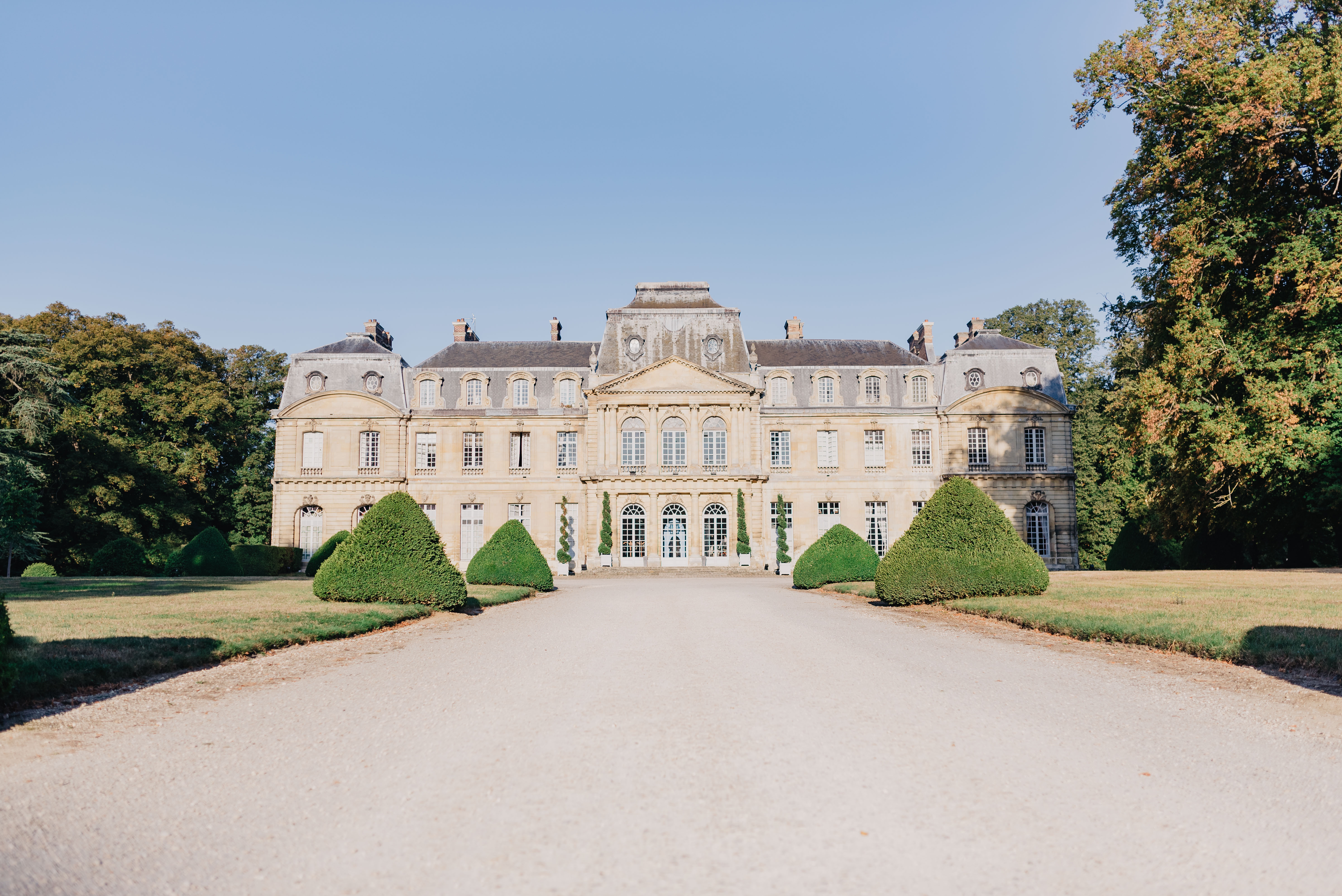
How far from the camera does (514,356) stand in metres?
42.1

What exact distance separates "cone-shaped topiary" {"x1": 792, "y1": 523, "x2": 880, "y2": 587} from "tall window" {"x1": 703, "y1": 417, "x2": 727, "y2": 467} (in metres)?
14.9

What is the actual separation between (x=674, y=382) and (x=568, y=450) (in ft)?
19.8

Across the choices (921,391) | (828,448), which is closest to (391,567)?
(828,448)

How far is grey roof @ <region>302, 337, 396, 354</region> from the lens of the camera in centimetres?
4081

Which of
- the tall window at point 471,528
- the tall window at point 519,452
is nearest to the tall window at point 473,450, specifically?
the tall window at point 519,452

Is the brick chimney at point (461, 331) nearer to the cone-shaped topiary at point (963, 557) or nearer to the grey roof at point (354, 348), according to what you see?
the grey roof at point (354, 348)

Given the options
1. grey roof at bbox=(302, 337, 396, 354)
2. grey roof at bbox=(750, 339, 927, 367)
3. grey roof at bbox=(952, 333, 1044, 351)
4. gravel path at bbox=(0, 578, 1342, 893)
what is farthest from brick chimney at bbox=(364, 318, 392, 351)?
gravel path at bbox=(0, 578, 1342, 893)

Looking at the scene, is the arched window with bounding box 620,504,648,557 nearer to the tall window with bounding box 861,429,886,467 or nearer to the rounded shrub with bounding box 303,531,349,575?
the tall window with bounding box 861,429,886,467

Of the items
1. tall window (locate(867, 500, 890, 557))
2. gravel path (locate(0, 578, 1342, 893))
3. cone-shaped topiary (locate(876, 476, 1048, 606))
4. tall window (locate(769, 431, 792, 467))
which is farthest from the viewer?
tall window (locate(769, 431, 792, 467))

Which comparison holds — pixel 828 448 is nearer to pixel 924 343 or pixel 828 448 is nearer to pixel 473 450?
pixel 924 343

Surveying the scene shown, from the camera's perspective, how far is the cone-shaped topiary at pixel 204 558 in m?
27.8

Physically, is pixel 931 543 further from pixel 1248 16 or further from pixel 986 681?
pixel 1248 16

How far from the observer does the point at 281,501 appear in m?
39.9

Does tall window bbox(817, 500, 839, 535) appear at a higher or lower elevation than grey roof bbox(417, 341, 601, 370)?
lower
